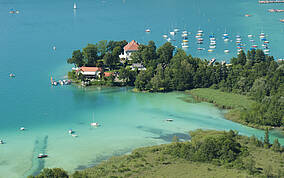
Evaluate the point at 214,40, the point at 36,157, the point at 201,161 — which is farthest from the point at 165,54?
the point at 36,157

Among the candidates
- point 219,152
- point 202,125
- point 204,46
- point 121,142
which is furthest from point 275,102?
point 204,46

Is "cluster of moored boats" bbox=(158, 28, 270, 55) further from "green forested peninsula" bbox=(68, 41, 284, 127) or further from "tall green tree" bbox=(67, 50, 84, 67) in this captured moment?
"tall green tree" bbox=(67, 50, 84, 67)

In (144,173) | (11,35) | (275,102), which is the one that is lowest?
(144,173)

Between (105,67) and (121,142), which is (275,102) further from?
(105,67)

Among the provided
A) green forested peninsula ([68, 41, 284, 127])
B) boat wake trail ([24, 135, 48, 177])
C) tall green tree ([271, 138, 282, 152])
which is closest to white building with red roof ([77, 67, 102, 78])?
green forested peninsula ([68, 41, 284, 127])

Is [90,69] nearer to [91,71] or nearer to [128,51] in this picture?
[91,71]

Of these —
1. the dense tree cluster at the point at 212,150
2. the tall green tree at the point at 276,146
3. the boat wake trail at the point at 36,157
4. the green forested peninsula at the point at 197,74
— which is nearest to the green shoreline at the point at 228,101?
the green forested peninsula at the point at 197,74
